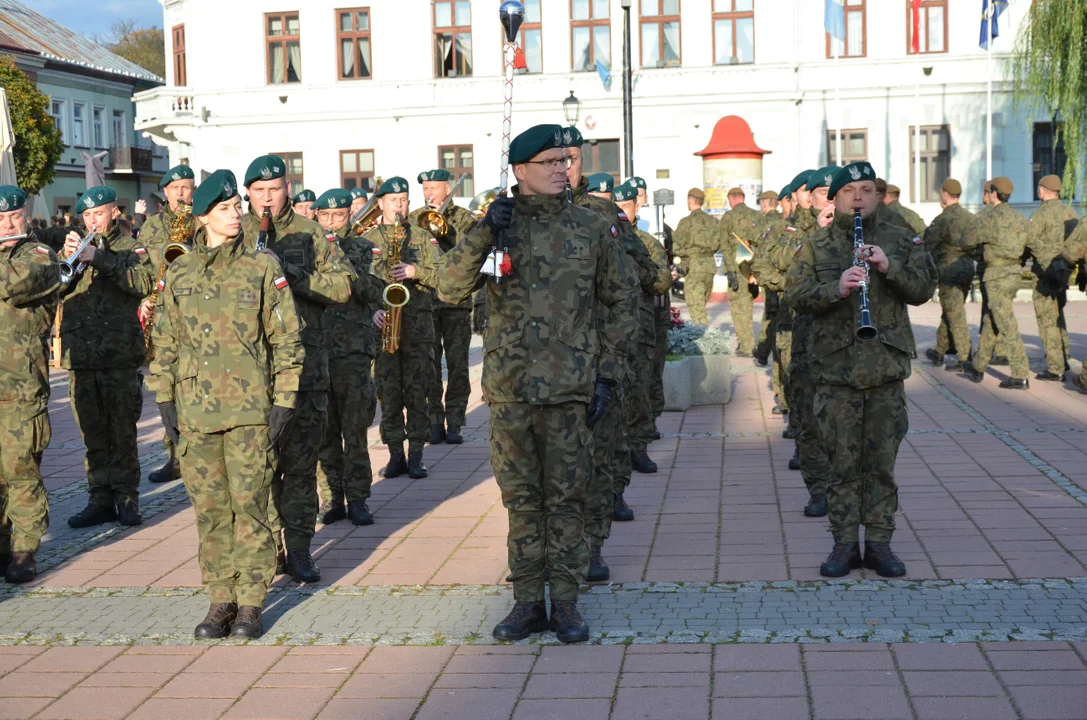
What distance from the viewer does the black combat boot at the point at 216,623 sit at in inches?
230

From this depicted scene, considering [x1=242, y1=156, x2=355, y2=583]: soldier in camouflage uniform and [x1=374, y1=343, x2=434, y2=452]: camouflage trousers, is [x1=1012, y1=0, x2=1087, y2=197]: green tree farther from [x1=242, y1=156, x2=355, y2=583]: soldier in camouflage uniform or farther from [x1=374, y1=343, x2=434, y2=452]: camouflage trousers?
[x1=242, y1=156, x2=355, y2=583]: soldier in camouflage uniform

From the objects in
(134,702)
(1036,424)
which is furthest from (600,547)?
(1036,424)

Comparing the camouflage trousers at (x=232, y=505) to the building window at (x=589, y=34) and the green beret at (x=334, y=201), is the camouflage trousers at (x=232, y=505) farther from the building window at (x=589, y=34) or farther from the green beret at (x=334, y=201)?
the building window at (x=589, y=34)

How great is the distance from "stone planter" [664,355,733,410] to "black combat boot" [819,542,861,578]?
5.92m

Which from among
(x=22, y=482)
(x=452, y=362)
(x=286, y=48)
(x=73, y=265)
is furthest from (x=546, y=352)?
(x=286, y=48)

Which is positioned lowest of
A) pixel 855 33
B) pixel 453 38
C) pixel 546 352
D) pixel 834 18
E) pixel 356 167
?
pixel 546 352

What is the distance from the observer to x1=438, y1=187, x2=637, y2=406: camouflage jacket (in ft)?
18.2

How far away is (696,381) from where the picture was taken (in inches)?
503

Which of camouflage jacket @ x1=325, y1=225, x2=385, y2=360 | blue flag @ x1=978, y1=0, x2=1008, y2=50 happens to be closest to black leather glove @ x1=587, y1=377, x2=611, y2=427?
camouflage jacket @ x1=325, y1=225, x2=385, y2=360

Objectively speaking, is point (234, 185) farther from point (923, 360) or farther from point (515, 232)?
point (923, 360)

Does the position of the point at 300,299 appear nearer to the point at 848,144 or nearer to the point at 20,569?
the point at 20,569

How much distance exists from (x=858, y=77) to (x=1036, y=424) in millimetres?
25184

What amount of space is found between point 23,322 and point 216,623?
2.22 m

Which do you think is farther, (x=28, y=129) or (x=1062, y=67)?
(x=28, y=129)
